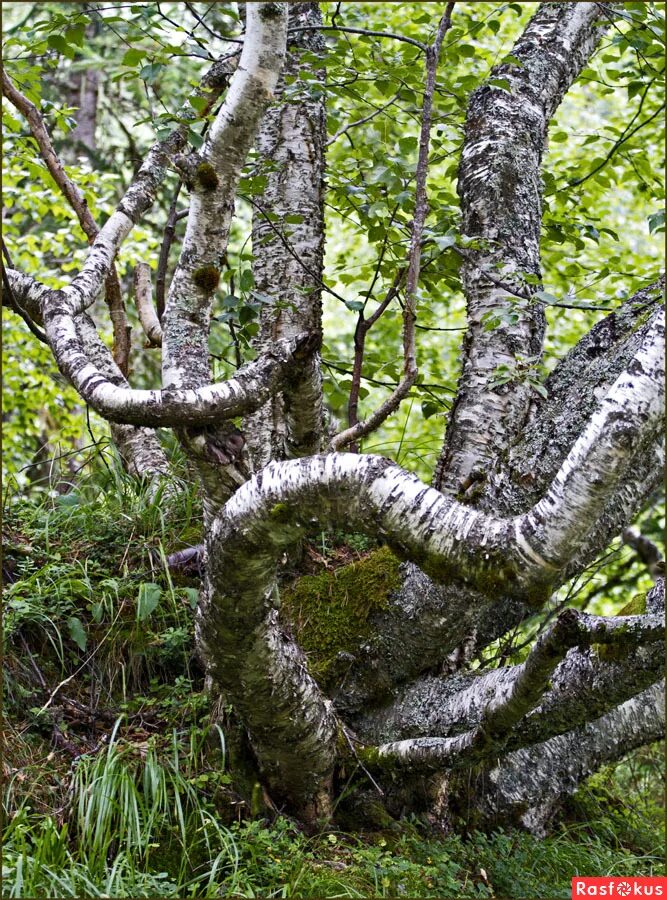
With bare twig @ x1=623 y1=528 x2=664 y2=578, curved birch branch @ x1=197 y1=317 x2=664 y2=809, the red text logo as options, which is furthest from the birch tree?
bare twig @ x1=623 y1=528 x2=664 y2=578

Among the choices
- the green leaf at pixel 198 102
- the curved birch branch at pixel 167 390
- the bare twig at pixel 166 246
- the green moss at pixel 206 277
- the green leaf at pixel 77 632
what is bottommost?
the green leaf at pixel 77 632

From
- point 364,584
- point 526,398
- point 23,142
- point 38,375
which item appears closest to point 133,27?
point 526,398

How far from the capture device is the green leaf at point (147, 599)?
129 inches

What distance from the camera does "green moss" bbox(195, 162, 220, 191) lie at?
2.66 meters

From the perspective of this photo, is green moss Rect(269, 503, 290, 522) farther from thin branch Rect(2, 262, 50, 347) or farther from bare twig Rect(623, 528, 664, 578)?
bare twig Rect(623, 528, 664, 578)

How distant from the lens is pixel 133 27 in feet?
8.80

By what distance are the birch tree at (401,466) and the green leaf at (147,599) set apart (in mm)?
517

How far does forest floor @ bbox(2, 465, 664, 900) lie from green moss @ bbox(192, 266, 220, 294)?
1244 millimetres

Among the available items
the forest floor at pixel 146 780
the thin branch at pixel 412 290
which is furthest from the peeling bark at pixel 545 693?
the thin branch at pixel 412 290

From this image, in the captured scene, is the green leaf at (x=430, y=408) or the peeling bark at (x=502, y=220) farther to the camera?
the green leaf at (x=430, y=408)

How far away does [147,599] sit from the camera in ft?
10.8

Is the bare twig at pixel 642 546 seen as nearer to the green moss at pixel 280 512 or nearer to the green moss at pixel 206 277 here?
the green moss at pixel 206 277

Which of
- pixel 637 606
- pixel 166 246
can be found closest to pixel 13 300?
pixel 166 246

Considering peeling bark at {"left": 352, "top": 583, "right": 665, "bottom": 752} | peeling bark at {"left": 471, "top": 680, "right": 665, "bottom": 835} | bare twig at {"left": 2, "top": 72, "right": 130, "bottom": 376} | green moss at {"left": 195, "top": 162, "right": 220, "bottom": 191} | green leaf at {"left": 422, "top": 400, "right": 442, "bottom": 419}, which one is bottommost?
peeling bark at {"left": 471, "top": 680, "right": 665, "bottom": 835}
